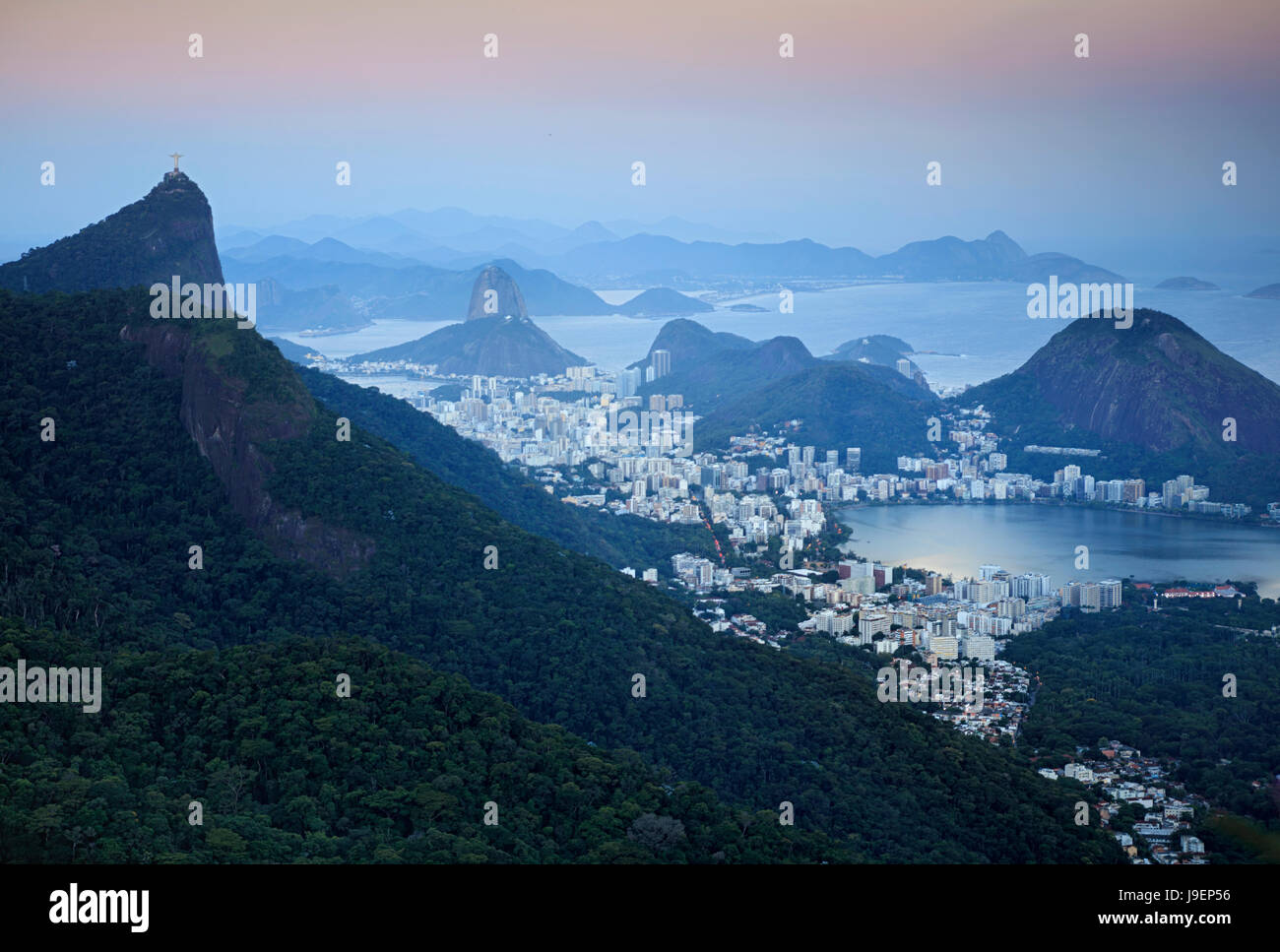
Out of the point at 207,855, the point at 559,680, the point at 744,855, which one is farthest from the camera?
the point at 559,680

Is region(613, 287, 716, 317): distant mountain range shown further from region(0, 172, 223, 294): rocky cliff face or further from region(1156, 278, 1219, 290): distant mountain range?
region(0, 172, 223, 294): rocky cliff face

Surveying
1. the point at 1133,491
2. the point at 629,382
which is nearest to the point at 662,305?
the point at 629,382

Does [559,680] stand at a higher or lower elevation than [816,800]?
higher

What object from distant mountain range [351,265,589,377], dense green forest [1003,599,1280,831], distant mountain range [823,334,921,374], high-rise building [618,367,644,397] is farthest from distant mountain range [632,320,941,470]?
dense green forest [1003,599,1280,831]

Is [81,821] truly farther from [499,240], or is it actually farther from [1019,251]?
[499,240]

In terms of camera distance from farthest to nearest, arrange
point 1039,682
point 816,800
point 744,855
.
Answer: point 1039,682
point 816,800
point 744,855

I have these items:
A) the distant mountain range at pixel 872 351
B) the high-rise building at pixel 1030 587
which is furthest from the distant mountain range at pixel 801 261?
the high-rise building at pixel 1030 587
